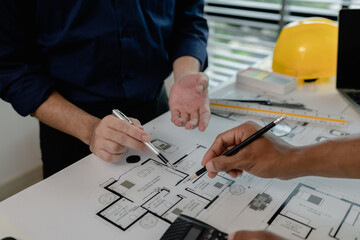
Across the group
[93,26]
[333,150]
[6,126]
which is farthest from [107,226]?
[6,126]

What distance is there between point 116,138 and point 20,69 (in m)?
0.42

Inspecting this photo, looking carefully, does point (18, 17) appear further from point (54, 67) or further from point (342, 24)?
point (342, 24)

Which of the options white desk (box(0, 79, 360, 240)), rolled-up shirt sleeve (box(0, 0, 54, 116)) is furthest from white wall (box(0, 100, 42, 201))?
white desk (box(0, 79, 360, 240))

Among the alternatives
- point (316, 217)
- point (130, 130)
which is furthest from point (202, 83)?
point (316, 217)

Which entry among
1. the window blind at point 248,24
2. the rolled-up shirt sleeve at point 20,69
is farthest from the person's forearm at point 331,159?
the window blind at point 248,24

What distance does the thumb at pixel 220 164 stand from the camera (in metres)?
0.76

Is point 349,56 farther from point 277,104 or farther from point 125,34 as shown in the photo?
point 125,34

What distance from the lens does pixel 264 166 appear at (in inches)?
29.8

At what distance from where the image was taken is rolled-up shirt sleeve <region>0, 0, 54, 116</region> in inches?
40.1

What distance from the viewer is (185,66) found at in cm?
124

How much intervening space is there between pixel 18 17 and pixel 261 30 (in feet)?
5.30

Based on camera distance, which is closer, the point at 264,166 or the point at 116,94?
the point at 264,166

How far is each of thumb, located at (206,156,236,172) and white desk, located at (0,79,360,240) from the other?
6 cm

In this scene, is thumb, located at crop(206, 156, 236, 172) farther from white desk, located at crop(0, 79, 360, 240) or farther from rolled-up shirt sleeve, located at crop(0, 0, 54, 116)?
rolled-up shirt sleeve, located at crop(0, 0, 54, 116)
